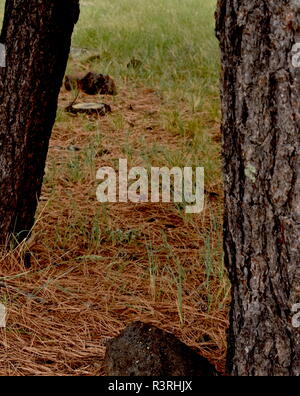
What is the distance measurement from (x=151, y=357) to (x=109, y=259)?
34.8 inches

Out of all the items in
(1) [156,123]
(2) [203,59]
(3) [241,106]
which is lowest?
(3) [241,106]

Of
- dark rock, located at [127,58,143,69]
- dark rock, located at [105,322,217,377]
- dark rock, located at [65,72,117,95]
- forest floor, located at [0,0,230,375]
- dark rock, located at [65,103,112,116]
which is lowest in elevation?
dark rock, located at [105,322,217,377]

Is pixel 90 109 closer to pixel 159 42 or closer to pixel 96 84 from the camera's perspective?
pixel 96 84

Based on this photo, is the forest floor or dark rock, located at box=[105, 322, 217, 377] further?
the forest floor


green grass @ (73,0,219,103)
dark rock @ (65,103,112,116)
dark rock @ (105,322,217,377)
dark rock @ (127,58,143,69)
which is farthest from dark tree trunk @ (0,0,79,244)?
dark rock @ (127,58,143,69)

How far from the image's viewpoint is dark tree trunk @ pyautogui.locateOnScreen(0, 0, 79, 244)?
2.68 metres

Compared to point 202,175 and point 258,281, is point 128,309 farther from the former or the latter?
point 202,175

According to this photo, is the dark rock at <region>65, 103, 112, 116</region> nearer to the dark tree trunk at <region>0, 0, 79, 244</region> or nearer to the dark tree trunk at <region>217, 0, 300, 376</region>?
the dark tree trunk at <region>0, 0, 79, 244</region>

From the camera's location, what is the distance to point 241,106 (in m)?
1.65

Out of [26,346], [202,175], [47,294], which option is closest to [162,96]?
[202,175]

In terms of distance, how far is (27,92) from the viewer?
8.96ft

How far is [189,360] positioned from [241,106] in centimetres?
80

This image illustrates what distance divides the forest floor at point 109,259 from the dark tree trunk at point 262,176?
0.41 metres

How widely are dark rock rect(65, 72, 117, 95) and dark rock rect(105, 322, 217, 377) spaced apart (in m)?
3.73
